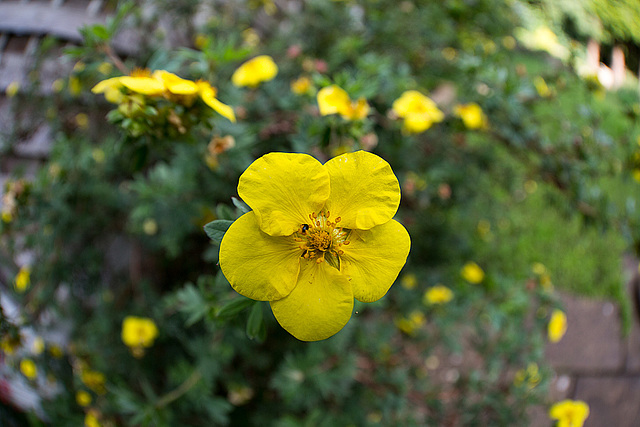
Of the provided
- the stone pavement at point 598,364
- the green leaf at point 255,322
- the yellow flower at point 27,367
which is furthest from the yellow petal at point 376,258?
the stone pavement at point 598,364

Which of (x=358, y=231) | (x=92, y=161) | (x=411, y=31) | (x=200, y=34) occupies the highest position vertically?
(x=358, y=231)

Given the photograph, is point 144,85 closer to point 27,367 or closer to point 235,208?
point 235,208

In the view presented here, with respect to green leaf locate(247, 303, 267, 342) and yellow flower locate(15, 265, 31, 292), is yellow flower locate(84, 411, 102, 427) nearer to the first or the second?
yellow flower locate(15, 265, 31, 292)

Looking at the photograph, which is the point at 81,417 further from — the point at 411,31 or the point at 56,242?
the point at 411,31

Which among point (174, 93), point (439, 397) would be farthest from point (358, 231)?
point (439, 397)

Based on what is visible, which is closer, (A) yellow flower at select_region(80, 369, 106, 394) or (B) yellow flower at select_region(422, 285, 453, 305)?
(A) yellow flower at select_region(80, 369, 106, 394)

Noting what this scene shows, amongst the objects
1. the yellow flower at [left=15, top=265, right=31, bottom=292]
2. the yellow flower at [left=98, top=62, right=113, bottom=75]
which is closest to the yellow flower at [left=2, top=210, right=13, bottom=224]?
the yellow flower at [left=15, top=265, right=31, bottom=292]
